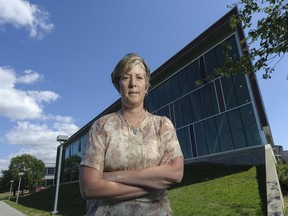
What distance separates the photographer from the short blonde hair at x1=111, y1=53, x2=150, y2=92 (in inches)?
74.0

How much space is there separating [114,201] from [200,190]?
11.9m

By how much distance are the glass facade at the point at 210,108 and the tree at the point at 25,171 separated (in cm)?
5489

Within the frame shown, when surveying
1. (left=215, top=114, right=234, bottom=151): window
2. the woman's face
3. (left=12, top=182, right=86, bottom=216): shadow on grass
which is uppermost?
(left=215, top=114, right=234, bottom=151): window

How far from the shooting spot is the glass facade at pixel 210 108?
61.3ft

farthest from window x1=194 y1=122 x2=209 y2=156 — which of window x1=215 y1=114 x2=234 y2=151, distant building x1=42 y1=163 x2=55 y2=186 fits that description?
distant building x1=42 y1=163 x2=55 y2=186

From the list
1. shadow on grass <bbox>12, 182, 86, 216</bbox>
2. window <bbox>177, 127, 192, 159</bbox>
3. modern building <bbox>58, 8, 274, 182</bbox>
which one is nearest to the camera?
shadow on grass <bbox>12, 182, 86, 216</bbox>

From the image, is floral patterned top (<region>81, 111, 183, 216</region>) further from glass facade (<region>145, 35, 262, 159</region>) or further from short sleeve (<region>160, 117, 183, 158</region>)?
glass facade (<region>145, 35, 262, 159</region>)

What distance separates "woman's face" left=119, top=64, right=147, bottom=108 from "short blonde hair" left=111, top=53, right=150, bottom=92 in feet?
0.09

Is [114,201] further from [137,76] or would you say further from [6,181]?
[6,181]

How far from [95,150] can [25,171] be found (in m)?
74.7

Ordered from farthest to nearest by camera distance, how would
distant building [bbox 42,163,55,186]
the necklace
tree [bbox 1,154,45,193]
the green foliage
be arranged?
distant building [bbox 42,163,55,186] < tree [bbox 1,154,45,193] < the green foliage < the necklace

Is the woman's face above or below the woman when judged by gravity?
above

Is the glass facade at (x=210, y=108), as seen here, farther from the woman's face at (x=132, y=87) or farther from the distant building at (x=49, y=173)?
the distant building at (x=49, y=173)

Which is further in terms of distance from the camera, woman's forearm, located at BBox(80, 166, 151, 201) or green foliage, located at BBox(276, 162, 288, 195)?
green foliage, located at BBox(276, 162, 288, 195)
